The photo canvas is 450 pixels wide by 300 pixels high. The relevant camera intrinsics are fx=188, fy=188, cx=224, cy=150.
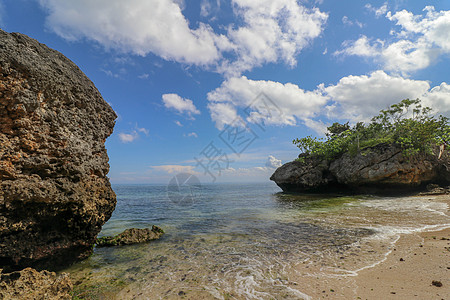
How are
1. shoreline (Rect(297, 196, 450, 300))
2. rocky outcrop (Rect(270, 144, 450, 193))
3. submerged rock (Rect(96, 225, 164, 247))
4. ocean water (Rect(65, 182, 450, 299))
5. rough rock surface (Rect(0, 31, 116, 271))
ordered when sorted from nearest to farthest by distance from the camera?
1. shoreline (Rect(297, 196, 450, 300))
2. rough rock surface (Rect(0, 31, 116, 271))
3. ocean water (Rect(65, 182, 450, 299))
4. submerged rock (Rect(96, 225, 164, 247))
5. rocky outcrop (Rect(270, 144, 450, 193))

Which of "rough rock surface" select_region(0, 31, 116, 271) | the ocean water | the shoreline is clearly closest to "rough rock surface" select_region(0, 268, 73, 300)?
the ocean water

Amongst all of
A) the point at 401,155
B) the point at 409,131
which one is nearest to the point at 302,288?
the point at 401,155

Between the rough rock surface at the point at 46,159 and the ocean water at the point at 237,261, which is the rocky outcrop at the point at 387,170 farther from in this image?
the rough rock surface at the point at 46,159

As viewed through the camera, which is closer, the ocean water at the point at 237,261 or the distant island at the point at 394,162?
the ocean water at the point at 237,261

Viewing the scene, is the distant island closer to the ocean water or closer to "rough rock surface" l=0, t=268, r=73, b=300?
the ocean water

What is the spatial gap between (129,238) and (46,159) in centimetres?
556

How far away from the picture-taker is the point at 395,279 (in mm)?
4816

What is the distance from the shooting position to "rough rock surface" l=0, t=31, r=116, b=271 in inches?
189

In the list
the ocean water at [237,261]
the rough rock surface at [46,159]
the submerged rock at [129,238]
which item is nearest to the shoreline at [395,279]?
the ocean water at [237,261]

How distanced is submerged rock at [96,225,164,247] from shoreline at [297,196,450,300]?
292 inches

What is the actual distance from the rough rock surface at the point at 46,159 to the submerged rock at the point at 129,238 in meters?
1.58

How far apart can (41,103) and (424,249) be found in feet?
43.9

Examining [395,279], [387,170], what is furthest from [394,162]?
[395,279]

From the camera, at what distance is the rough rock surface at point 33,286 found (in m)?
3.96
